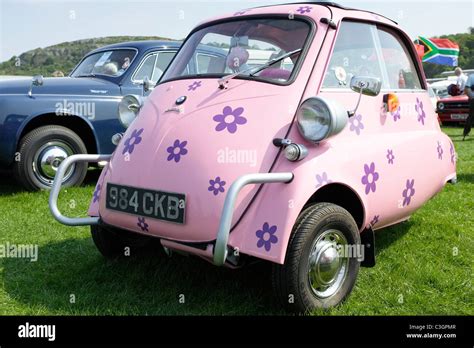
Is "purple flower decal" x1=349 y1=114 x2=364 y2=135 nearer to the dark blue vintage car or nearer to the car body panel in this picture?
the car body panel

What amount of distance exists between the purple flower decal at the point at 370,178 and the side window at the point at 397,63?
0.88 meters

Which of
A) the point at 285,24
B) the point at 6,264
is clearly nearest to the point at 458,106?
the point at 285,24

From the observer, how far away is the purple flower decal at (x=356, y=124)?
335 centimetres

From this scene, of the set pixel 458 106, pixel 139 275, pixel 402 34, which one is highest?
pixel 402 34

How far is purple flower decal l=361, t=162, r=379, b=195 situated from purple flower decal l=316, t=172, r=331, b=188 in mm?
389

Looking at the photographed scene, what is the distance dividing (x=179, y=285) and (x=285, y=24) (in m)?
1.94

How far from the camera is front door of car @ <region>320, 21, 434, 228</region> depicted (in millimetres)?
3357

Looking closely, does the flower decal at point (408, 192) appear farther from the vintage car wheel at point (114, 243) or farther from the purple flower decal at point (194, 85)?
the vintage car wheel at point (114, 243)

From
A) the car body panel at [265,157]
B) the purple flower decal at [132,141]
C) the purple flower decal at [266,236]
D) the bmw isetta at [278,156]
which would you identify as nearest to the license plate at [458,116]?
the bmw isetta at [278,156]

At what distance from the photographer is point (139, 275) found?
362 cm

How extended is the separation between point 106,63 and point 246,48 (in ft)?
12.8

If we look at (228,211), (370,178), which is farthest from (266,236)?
(370,178)

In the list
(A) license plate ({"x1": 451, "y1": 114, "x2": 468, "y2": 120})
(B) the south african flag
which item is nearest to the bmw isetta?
(A) license plate ({"x1": 451, "y1": 114, "x2": 468, "y2": 120})
